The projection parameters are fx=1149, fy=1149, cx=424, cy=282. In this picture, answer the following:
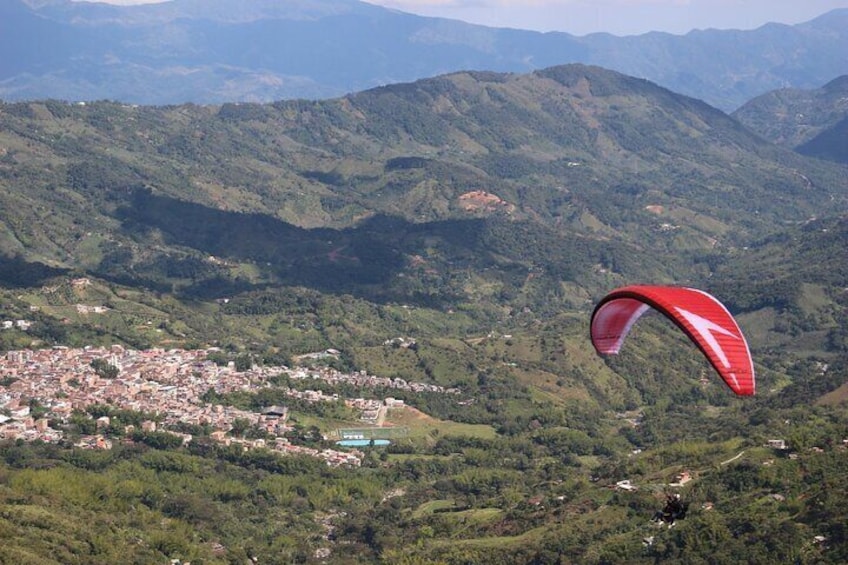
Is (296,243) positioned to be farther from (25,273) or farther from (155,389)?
(155,389)

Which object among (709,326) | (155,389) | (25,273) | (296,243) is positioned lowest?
(155,389)

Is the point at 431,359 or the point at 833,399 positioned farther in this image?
the point at 431,359

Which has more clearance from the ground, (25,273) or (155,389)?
(25,273)

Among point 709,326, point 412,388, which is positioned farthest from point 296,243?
point 709,326

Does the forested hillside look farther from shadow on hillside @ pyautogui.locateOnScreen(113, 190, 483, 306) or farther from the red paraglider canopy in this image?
the red paraglider canopy

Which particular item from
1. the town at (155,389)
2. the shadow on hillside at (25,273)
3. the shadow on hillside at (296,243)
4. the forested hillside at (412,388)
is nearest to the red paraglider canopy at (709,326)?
the forested hillside at (412,388)

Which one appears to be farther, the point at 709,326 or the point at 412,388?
the point at 412,388

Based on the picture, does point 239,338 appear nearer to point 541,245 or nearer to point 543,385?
point 543,385

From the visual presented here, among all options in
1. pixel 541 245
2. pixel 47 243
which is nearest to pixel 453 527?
pixel 47 243
